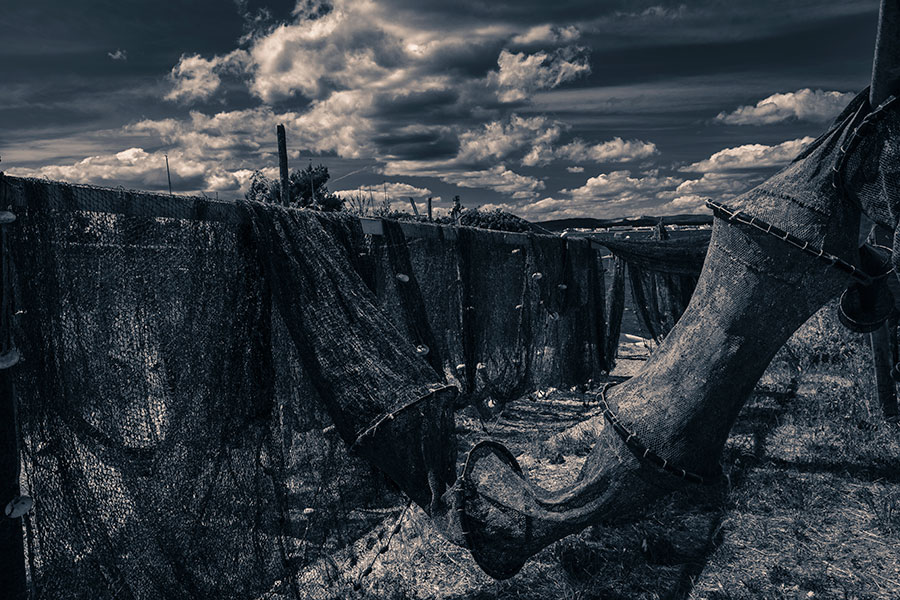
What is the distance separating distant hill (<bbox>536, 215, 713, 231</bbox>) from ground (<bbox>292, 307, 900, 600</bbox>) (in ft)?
16.0

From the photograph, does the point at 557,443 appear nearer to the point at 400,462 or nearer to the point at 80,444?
the point at 400,462

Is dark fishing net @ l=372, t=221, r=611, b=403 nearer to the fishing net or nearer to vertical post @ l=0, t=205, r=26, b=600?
the fishing net

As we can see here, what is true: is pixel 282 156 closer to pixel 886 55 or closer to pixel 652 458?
pixel 652 458

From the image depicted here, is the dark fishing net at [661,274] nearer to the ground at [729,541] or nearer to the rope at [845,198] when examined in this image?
the ground at [729,541]

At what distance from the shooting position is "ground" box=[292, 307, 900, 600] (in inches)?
142

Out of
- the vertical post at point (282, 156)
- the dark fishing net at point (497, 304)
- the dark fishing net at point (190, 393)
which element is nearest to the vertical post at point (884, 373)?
the dark fishing net at point (497, 304)

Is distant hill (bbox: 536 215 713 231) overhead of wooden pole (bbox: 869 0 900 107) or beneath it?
beneath

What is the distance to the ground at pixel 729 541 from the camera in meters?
3.60

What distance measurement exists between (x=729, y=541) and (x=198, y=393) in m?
3.82

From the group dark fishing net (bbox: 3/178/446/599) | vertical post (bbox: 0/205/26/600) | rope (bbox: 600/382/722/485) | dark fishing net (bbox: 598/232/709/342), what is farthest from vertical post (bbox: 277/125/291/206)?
rope (bbox: 600/382/722/485)

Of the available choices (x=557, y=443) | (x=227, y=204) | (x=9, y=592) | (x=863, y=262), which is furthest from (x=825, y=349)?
(x=9, y=592)

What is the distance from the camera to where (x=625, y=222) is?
37.5ft

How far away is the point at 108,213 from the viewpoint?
96.7 inches

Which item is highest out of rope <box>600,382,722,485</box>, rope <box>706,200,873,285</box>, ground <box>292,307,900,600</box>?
rope <box>706,200,873,285</box>
